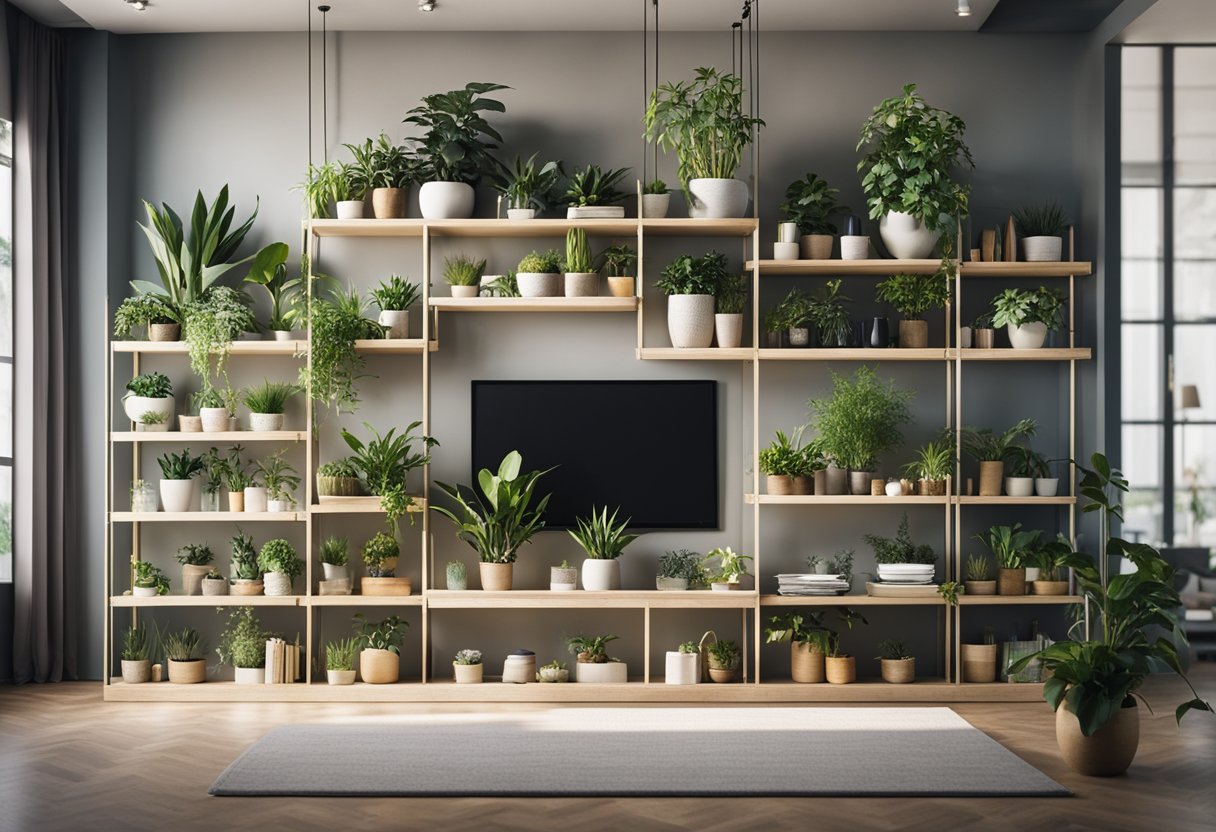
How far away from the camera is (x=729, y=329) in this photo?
20.7ft

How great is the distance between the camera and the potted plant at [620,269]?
6.32 metres

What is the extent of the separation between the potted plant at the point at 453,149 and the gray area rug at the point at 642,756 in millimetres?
2646

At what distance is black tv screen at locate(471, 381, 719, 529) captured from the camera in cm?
652

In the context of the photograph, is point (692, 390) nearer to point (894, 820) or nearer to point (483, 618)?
point (483, 618)

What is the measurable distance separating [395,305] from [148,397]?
1368 millimetres

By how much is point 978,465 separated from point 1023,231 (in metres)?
1.29

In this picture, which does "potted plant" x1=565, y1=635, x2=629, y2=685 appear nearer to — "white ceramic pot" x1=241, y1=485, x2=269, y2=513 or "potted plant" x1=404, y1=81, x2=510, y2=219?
"white ceramic pot" x1=241, y1=485, x2=269, y2=513

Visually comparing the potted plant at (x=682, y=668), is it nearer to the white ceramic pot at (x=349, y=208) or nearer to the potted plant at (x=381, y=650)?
the potted plant at (x=381, y=650)

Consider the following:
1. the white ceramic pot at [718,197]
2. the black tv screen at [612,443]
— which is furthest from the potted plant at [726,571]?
the white ceramic pot at [718,197]

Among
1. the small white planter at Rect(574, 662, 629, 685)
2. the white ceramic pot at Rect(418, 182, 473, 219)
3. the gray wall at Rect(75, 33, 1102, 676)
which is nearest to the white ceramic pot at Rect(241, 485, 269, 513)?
the gray wall at Rect(75, 33, 1102, 676)

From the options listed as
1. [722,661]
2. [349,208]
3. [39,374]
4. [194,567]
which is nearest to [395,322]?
[349,208]

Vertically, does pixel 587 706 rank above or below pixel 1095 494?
below

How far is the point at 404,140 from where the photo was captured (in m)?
6.65

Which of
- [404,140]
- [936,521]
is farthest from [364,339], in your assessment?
[936,521]
